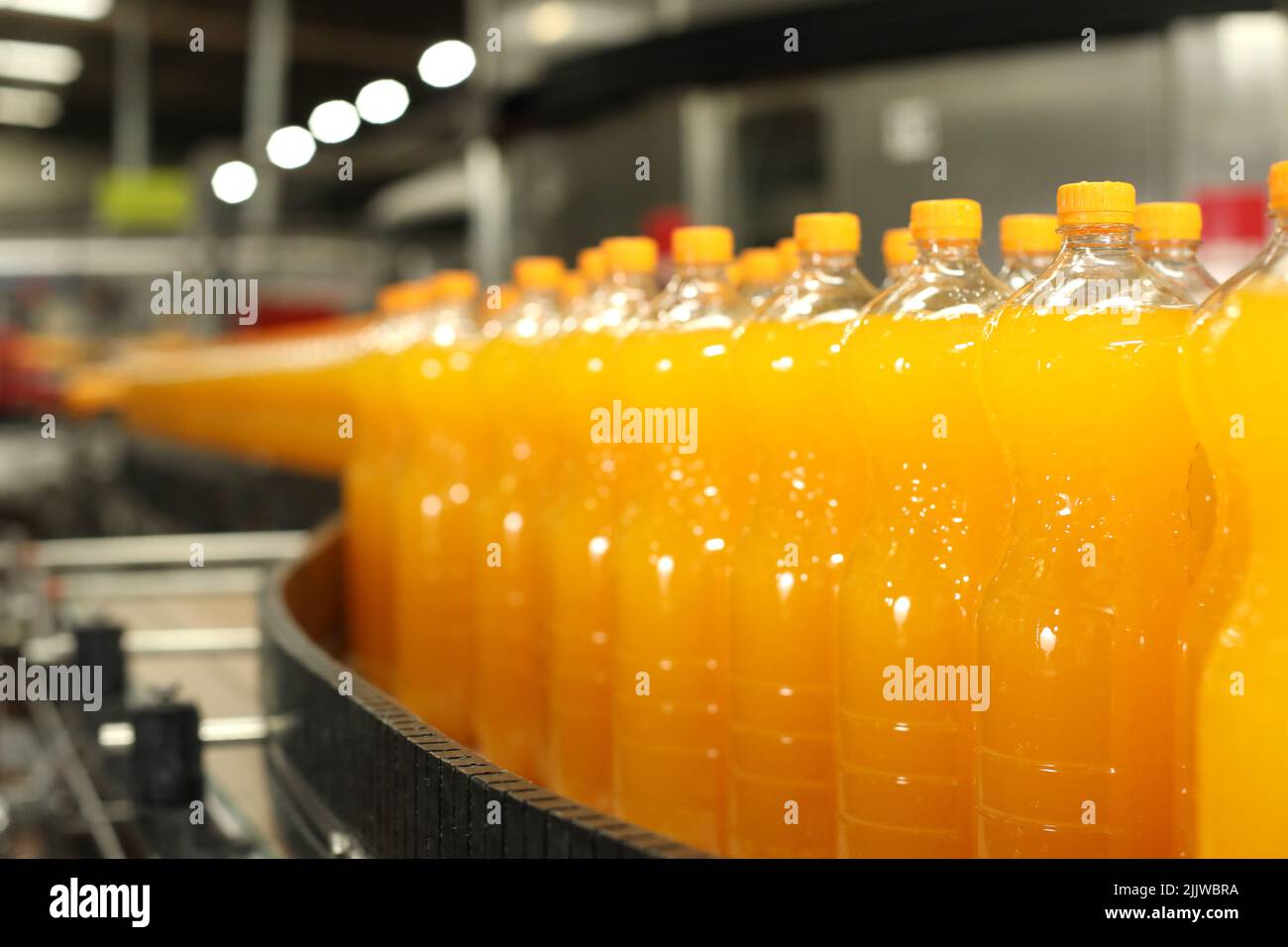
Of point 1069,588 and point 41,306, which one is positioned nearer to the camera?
point 1069,588

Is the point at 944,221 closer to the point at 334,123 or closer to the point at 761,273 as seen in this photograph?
the point at 761,273

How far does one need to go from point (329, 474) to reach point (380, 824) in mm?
2502

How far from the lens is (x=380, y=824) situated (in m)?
1.21

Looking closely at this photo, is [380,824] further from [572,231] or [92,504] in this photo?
[572,231]

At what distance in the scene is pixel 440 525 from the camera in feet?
6.18

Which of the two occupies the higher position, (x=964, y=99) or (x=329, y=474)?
(x=964, y=99)

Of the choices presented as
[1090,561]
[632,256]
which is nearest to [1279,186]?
[1090,561]

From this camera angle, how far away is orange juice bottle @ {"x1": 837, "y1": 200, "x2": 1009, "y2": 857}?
0.98m

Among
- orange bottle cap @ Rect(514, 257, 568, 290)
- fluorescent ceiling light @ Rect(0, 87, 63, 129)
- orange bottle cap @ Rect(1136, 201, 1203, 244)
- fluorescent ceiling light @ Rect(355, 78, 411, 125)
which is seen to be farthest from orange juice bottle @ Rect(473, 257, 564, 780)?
fluorescent ceiling light @ Rect(0, 87, 63, 129)

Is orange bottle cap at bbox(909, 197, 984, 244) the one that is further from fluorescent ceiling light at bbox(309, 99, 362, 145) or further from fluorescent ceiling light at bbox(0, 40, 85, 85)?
fluorescent ceiling light at bbox(0, 40, 85, 85)

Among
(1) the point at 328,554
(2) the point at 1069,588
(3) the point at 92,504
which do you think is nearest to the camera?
(2) the point at 1069,588

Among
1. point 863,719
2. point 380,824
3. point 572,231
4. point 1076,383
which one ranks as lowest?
point 380,824

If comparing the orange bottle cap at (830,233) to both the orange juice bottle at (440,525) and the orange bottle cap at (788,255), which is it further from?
the orange juice bottle at (440,525)
